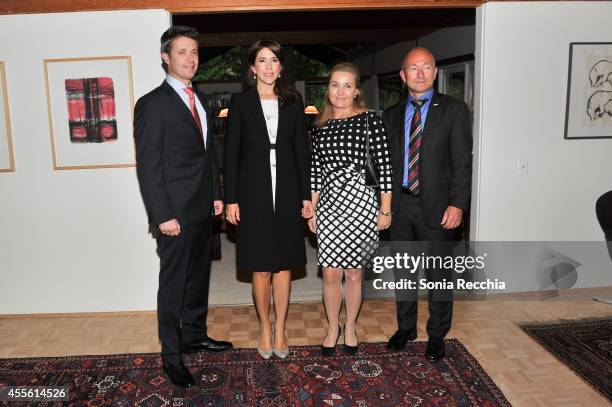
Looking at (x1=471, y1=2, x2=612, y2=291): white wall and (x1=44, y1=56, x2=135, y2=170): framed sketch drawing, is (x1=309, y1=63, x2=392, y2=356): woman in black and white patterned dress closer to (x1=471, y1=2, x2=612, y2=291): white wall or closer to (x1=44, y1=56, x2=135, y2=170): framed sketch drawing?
(x1=471, y1=2, x2=612, y2=291): white wall

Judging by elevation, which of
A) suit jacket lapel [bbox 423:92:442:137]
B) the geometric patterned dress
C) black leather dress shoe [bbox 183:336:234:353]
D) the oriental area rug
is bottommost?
the oriental area rug

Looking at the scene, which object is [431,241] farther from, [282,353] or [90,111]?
[90,111]

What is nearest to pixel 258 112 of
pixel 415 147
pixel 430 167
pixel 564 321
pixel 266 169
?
pixel 266 169

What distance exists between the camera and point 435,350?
3439 mm

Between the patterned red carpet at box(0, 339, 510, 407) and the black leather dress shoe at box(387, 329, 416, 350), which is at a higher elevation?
the black leather dress shoe at box(387, 329, 416, 350)

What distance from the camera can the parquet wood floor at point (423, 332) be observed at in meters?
3.15

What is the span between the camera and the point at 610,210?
3994 mm

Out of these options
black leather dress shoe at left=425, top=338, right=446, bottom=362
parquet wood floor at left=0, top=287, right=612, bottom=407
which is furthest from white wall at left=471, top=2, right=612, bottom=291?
black leather dress shoe at left=425, top=338, right=446, bottom=362

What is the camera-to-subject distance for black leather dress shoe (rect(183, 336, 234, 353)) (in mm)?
3596

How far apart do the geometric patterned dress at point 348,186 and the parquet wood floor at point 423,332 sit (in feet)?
2.85
